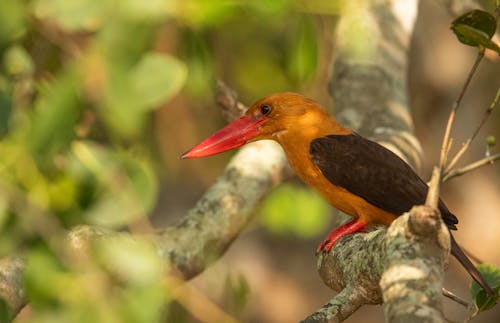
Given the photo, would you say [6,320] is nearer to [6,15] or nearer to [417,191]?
[6,15]

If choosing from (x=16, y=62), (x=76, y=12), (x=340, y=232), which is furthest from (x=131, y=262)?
(x=340, y=232)

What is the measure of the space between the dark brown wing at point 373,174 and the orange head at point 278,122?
207 millimetres

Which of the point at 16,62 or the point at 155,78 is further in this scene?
the point at 16,62

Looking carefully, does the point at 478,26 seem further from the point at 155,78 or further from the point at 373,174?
the point at 155,78

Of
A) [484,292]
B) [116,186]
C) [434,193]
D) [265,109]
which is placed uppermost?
[116,186]

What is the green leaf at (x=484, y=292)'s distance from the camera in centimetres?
263

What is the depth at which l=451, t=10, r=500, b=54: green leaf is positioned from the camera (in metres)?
2.49

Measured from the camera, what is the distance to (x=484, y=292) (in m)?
2.66

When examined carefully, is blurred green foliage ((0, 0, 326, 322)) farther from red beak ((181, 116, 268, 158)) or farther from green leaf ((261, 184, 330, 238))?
red beak ((181, 116, 268, 158))

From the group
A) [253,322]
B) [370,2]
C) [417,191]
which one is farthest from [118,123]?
[253,322]

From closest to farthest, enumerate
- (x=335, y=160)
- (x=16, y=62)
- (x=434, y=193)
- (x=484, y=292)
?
(x=16, y=62), (x=434, y=193), (x=484, y=292), (x=335, y=160)

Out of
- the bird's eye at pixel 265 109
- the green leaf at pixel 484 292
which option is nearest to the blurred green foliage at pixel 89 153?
the green leaf at pixel 484 292

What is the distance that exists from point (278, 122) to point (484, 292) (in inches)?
53.2

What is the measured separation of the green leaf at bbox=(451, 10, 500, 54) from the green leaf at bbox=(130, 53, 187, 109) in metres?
1.47
